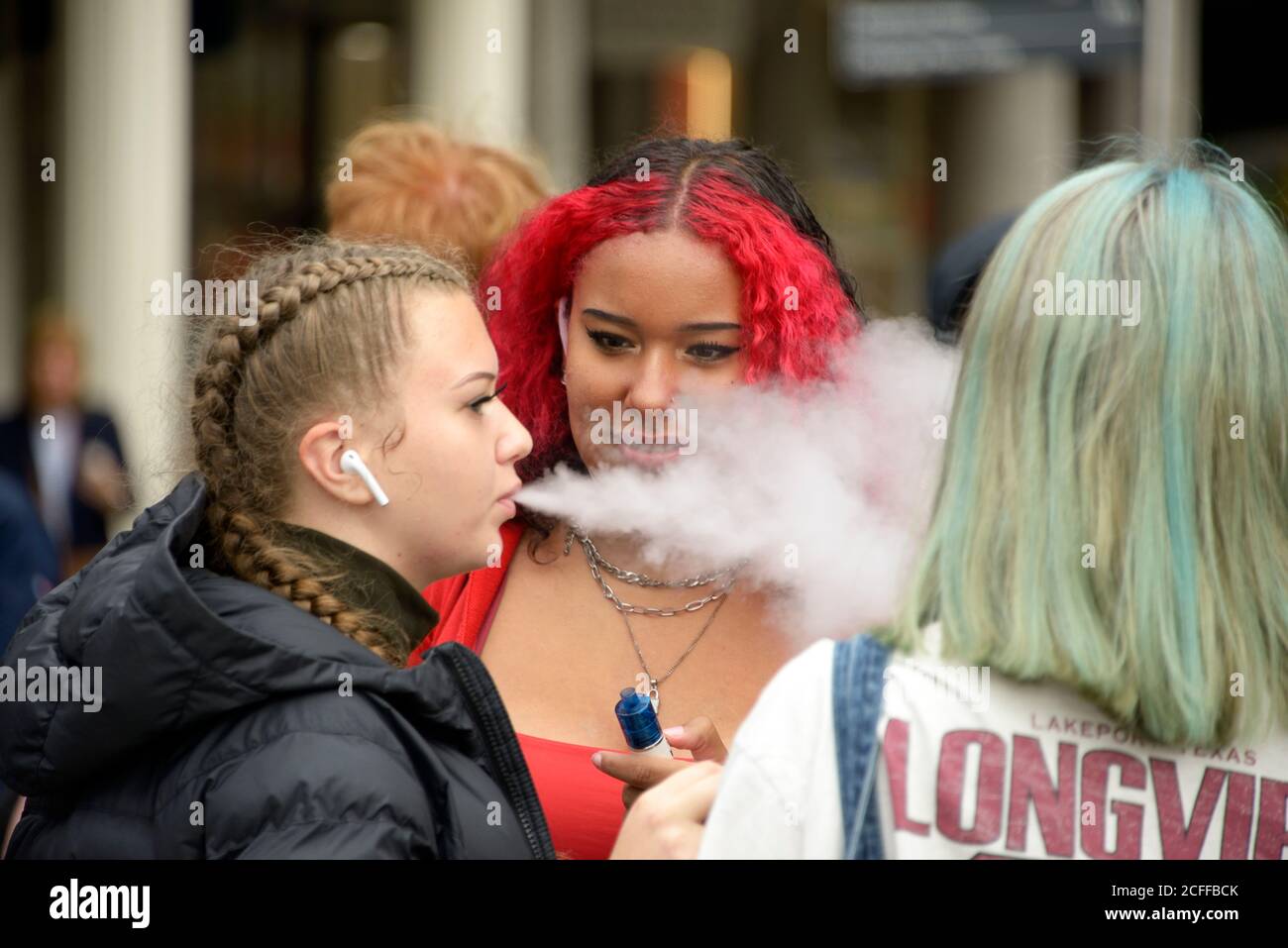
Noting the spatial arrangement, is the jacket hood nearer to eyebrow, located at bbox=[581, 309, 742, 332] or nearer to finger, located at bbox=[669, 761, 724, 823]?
finger, located at bbox=[669, 761, 724, 823]

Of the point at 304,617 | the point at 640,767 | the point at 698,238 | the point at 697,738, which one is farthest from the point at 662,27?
the point at 304,617

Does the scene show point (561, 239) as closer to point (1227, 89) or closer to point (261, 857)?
point (261, 857)

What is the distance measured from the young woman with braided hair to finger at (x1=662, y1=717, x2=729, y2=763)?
298mm

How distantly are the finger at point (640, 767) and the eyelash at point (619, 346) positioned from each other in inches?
28.5

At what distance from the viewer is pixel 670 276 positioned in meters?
2.48

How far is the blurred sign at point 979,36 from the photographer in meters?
5.77

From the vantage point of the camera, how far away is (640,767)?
2.05 m

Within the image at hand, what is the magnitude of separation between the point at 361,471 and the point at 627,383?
613 millimetres

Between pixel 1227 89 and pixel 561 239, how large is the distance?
10493 millimetres

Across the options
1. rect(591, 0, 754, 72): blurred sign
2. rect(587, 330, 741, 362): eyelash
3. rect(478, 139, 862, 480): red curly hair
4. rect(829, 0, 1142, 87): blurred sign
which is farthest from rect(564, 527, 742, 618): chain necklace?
rect(591, 0, 754, 72): blurred sign

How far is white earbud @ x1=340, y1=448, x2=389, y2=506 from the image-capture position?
→ 6.51 ft

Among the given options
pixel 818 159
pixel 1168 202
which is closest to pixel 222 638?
pixel 1168 202

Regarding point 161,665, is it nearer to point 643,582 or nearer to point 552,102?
Result: point 643,582

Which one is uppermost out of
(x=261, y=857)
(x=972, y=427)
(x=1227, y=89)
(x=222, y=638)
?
(x=1227, y=89)
